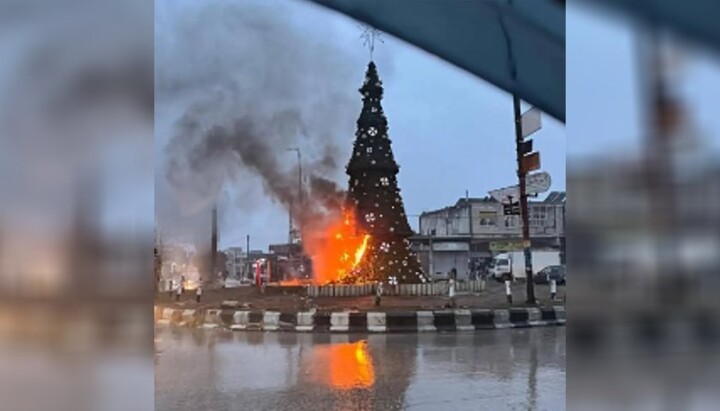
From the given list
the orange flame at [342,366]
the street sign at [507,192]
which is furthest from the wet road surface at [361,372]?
the street sign at [507,192]

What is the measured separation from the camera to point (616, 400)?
0.94 metres

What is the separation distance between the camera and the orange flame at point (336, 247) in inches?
284

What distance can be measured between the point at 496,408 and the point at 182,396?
3.92 feet

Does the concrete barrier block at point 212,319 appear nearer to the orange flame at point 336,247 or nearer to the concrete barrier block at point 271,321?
the concrete barrier block at point 271,321

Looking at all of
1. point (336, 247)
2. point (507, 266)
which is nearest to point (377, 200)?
point (336, 247)

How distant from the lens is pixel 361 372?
3219mm

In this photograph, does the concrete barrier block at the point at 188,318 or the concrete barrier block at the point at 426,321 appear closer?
the concrete barrier block at the point at 426,321

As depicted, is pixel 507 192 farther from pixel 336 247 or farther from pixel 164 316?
pixel 164 316

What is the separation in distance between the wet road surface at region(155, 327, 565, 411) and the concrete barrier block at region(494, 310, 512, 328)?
2.08 ft

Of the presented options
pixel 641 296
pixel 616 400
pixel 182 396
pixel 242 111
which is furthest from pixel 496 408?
pixel 242 111

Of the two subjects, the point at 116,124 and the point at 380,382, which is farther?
the point at 380,382

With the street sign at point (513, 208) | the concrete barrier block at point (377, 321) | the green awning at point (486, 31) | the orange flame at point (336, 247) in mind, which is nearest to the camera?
the green awning at point (486, 31)

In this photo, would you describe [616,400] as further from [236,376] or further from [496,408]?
[236,376]

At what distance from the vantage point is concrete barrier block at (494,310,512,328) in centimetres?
561
